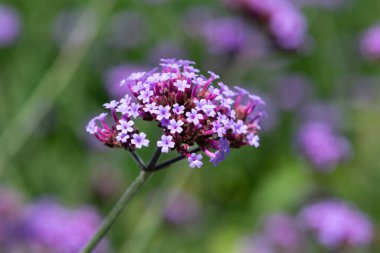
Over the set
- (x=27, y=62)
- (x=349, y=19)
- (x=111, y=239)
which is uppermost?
(x=349, y=19)

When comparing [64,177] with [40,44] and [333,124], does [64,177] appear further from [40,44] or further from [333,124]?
[333,124]

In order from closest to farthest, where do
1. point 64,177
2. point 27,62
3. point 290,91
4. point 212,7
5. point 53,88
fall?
point 53,88 → point 64,177 → point 27,62 → point 290,91 → point 212,7

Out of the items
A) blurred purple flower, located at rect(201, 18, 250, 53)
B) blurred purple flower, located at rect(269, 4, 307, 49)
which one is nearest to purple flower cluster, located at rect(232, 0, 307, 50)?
blurred purple flower, located at rect(269, 4, 307, 49)

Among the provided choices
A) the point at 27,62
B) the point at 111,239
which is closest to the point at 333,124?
the point at 111,239

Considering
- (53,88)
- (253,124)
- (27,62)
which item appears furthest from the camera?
(27,62)

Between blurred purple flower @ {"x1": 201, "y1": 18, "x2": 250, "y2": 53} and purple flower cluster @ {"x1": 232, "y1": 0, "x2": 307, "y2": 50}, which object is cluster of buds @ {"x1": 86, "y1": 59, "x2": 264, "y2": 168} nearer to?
purple flower cluster @ {"x1": 232, "y1": 0, "x2": 307, "y2": 50}

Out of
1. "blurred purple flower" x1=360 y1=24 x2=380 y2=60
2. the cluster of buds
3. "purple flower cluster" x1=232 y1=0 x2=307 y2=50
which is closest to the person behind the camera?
the cluster of buds
